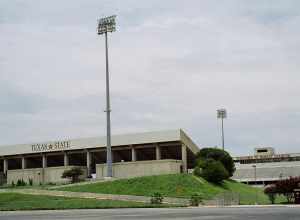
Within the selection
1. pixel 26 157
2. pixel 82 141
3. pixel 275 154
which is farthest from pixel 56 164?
pixel 275 154

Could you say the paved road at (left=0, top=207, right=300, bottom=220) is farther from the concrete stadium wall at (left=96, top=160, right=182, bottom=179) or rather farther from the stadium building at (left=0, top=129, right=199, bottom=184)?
the stadium building at (left=0, top=129, right=199, bottom=184)

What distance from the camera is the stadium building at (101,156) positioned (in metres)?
96.0

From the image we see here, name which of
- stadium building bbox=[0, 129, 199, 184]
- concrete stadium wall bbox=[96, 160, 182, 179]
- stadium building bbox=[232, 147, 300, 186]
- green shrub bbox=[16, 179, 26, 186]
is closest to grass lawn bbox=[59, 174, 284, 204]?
concrete stadium wall bbox=[96, 160, 182, 179]

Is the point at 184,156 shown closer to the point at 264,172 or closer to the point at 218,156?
the point at 218,156

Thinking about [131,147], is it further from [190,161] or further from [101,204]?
[101,204]

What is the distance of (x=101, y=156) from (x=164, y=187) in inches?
1500

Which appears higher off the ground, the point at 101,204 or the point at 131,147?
the point at 131,147

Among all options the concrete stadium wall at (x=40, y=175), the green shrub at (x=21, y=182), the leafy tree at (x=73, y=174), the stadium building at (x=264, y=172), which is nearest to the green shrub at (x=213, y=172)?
the leafy tree at (x=73, y=174)

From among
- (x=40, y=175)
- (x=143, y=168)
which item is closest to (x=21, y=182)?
(x=40, y=175)

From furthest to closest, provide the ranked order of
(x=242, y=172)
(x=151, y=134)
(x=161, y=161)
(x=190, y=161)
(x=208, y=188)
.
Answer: (x=242, y=172), (x=190, y=161), (x=151, y=134), (x=161, y=161), (x=208, y=188)

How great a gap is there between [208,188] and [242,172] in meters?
67.4

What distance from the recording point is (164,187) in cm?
7619

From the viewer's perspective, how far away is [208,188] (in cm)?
7788

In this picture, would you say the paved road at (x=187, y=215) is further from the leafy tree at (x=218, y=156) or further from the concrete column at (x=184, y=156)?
the concrete column at (x=184, y=156)
